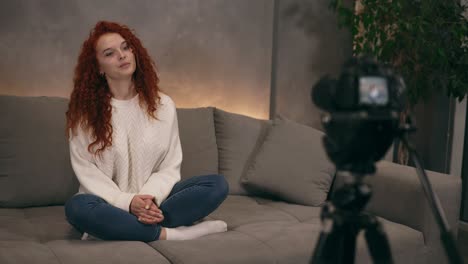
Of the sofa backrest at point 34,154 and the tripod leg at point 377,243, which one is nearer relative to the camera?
the tripod leg at point 377,243

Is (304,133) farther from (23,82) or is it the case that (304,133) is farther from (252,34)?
(23,82)

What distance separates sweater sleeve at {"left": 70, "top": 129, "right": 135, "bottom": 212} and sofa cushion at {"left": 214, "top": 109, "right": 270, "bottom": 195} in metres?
0.75

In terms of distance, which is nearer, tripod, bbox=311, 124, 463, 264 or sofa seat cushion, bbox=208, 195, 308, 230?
tripod, bbox=311, 124, 463, 264

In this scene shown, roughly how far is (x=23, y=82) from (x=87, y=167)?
0.85m

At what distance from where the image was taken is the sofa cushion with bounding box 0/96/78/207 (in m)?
2.23

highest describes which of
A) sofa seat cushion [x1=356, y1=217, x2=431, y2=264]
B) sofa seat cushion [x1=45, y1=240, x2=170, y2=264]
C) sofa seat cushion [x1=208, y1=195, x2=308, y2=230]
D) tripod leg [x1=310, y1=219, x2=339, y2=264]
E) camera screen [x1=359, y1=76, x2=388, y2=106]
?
camera screen [x1=359, y1=76, x2=388, y2=106]

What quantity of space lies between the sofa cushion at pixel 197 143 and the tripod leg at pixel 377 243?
1.64 m

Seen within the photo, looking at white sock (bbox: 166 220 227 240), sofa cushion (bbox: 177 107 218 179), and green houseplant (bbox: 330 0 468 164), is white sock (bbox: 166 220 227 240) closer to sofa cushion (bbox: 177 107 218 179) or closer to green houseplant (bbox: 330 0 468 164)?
sofa cushion (bbox: 177 107 218 179)

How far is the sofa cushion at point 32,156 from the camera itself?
2230mm

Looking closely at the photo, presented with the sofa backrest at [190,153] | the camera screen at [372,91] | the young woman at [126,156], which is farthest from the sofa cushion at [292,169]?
the camera screen at [372,91]

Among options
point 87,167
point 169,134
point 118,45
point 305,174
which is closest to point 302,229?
point 305,174

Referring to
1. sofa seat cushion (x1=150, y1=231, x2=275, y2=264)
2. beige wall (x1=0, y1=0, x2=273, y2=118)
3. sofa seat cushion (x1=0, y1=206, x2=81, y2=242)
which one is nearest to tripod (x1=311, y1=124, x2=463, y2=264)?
sofa seat cushion (x1=150, y1=231, x2=275, y2=264)

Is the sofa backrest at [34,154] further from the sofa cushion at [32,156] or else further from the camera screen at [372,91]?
the camera screen at [372,91]

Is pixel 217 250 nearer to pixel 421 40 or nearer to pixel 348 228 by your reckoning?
pixel 348 228
